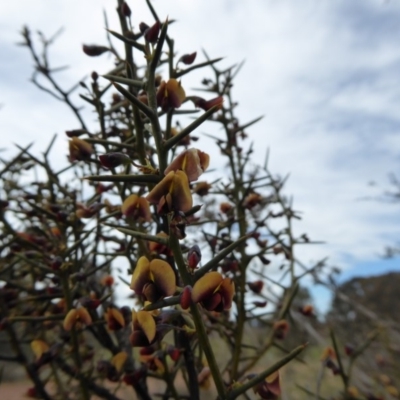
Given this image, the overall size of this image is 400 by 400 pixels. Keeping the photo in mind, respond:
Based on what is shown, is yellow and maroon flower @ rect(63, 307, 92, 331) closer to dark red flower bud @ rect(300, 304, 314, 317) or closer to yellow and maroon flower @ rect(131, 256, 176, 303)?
yellow and maroon flower @ rect(131, 256, 176, 303)

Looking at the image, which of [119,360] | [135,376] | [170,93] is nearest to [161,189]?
[170,93]

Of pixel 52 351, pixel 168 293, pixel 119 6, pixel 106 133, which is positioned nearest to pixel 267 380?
pixel 168 293

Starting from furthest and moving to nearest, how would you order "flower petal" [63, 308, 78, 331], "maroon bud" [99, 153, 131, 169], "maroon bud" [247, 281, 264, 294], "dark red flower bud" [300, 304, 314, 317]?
1. "dark red flower bud" [300, 304, 314, 317]
2. "maroon bud" [247, 281, 264, 294]
3. "flower petal" [63, 308, 78, 331]
4. "maroon bud" [99, 153, 131, 169]

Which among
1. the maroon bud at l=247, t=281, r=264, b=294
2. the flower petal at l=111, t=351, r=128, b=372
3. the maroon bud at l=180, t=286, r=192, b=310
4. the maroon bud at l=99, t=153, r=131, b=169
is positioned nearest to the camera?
the maroon bud at l=180, t=286, r=192, b=310

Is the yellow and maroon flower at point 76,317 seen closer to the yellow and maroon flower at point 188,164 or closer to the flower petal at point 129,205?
the flower petal at point 129,205

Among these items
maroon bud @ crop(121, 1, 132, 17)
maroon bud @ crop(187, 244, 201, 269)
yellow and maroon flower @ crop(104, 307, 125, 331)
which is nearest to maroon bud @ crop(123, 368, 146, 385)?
yellow and maroon flower @ crop(104, 307, 125, 331)

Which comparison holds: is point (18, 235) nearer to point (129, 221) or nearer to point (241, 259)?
point (129, 221)
